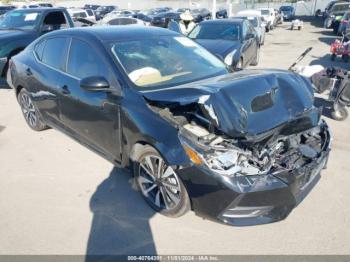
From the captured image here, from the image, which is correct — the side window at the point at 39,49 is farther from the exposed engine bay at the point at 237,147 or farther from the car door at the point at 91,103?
the exposed engine bay at the point at 237,147

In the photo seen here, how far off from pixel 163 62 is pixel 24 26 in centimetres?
711

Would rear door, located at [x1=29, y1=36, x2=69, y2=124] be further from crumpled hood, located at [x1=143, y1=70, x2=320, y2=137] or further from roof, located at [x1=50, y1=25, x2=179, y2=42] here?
crumpled hood, located at [x1=143, y1=70, x2=320, y2=137]

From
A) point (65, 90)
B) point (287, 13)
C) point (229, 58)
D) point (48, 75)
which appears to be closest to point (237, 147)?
point (65, 90)

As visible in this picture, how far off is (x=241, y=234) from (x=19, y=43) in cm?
777

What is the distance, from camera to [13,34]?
841cm

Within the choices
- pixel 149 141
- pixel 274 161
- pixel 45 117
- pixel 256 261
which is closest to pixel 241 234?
pixel 256 261

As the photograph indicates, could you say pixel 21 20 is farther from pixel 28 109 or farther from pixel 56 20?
pixel 28 109

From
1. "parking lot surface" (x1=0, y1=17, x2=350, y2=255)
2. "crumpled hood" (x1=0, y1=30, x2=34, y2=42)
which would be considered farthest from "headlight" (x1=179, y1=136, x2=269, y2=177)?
"crumpled hood" (x1=0, y1=30, x2=34, y2=42)

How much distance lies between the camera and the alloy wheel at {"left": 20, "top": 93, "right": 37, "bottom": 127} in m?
5.34

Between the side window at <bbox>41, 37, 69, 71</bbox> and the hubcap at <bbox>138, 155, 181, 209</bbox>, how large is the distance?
1.84m

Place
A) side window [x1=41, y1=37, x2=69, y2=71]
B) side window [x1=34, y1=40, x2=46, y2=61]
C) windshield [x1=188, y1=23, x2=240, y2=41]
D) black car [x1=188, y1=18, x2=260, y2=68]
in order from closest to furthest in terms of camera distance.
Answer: side window [x1=41, y1=37, x2=69, y2=71] → side window [x1=34, y1=40, x2=46, y2=61] → black car [x1=188, y1=18, x2=260, y2=68] → windshield [x1=188, y1=23, x2=240, y2=41]

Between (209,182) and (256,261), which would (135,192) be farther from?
(256,261)

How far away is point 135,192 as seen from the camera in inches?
144

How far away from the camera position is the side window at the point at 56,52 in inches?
164
